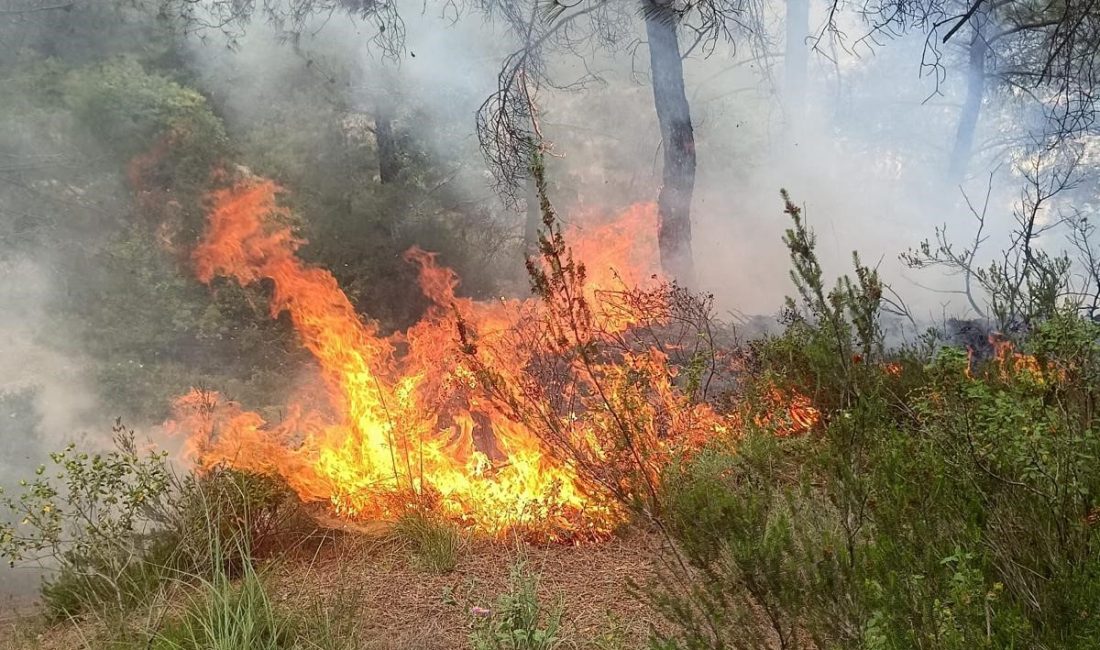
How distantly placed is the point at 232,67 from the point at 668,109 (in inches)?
268

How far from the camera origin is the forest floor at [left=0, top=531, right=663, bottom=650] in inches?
113

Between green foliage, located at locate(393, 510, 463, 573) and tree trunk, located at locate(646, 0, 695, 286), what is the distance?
517cm

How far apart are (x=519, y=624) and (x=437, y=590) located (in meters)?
0.70

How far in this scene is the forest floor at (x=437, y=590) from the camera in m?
2.87

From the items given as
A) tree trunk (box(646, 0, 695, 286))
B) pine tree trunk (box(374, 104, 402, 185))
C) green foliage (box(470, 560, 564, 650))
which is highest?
pine tree trunk (box(374, 104, 402, 185))

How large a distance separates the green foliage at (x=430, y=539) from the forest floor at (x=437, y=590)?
0.05 m

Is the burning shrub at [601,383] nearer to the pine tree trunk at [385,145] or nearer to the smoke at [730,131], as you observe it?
the smoke at [730,131]

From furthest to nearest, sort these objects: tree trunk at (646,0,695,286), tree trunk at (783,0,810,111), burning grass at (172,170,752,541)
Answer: tree trunk at (783,0,810,111) → tree trunk at (646,0,695,286) → burning grass at (172,170,752,541)

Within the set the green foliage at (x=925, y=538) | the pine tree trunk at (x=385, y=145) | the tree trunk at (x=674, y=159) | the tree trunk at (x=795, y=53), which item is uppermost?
the tree trunk at (x=795, y=53)

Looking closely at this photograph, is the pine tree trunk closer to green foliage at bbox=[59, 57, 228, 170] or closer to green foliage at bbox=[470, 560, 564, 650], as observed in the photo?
green foliage at bbox=[59, 57, 228, 170]

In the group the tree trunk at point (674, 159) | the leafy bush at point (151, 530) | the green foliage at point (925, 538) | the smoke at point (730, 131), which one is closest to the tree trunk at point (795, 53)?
the smoke at point (730, 131)

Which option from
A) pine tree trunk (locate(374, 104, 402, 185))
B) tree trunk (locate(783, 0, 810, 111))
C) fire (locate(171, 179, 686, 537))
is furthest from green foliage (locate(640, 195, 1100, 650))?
tree trunk (locate(783, 0, 810, 111))

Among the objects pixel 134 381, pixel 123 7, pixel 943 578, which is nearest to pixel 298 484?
pixel 943 578

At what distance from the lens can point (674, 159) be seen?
8.34 meters
